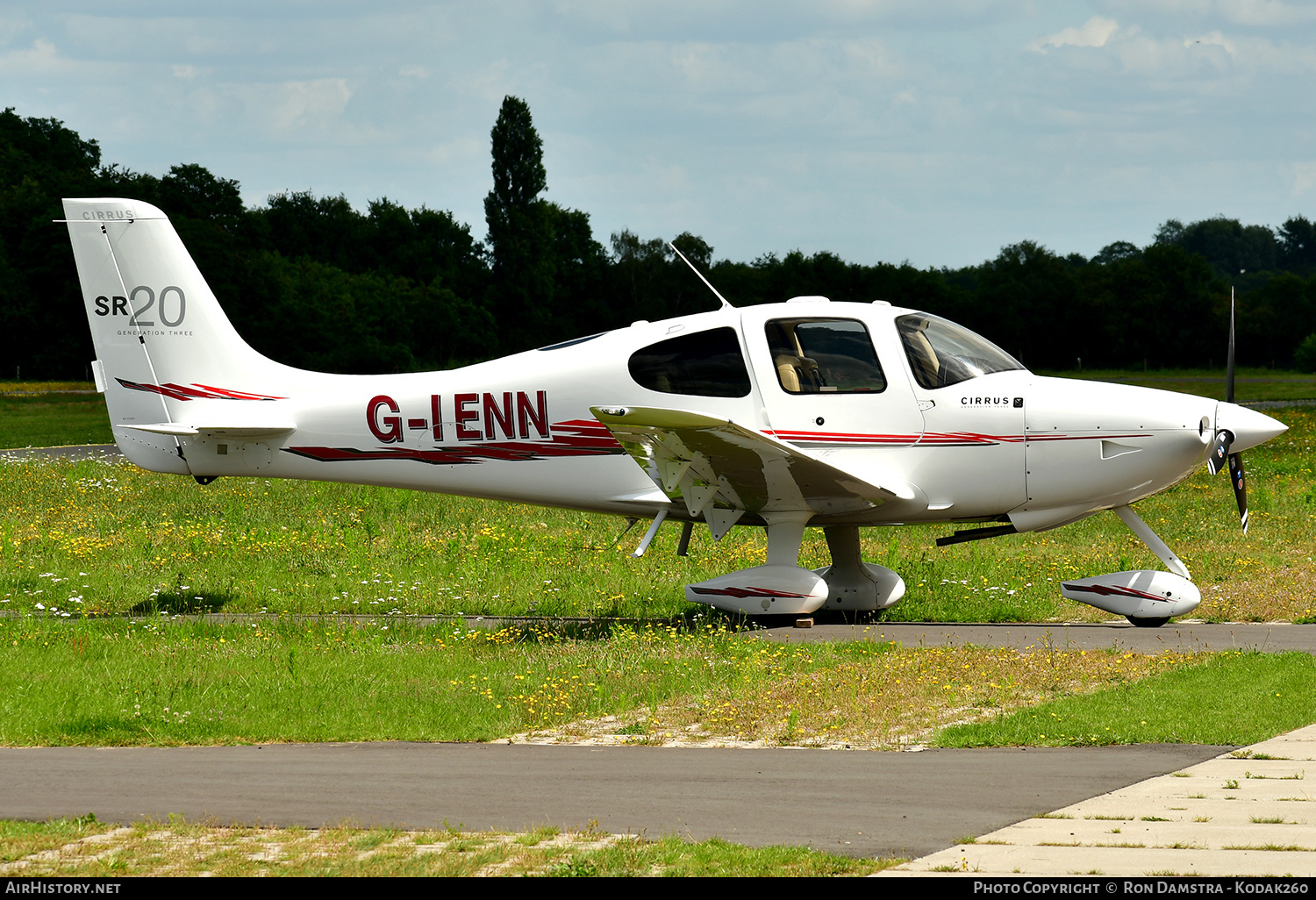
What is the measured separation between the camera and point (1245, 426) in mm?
10922

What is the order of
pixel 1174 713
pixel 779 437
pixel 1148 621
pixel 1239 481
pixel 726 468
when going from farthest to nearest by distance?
pixel 1239 481
pixel 1148 621
pixel 779 437
pixel 726 468
pixel 1174 713

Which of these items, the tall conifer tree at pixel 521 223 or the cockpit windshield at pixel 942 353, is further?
the tall conifer tree at pixel 521 223

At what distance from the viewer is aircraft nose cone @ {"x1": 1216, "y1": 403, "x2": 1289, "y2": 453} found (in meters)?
10.9

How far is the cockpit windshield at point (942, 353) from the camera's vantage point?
11.4 m

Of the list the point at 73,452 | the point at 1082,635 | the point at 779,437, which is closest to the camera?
the point at 1082,635

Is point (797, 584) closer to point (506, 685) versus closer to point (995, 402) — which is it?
point (995, 402)

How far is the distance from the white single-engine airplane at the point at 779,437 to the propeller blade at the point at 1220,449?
0.07 feet

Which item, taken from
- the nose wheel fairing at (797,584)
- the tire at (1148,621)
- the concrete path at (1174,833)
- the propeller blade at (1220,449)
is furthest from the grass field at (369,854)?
the propeller blade at (1220,449)

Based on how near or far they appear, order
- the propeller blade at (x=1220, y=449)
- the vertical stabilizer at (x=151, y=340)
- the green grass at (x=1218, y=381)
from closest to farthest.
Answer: the propeller blade at (x=1220, y=449) → the vertical stabilizer at (x=151, y=340) → the green grass at (x=1218, y=381)

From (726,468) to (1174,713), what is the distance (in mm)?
4328

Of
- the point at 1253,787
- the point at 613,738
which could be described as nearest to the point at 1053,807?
the point at 1253,787

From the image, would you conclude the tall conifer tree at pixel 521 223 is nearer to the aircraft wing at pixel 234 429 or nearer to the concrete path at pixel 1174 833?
the aircraft wing at pixel 234 429

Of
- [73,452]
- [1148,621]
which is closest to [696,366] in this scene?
[1148,621]

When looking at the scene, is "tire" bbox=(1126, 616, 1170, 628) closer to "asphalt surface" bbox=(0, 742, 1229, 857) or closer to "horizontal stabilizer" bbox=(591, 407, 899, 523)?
"horizontal stabilizer" bbox=(591, 407, 899, 523)
